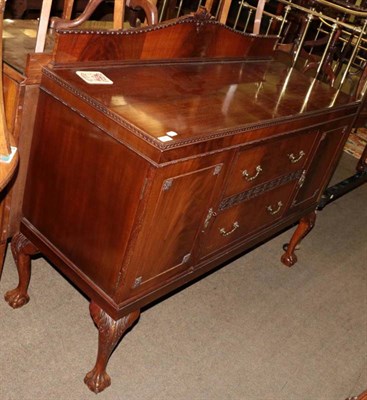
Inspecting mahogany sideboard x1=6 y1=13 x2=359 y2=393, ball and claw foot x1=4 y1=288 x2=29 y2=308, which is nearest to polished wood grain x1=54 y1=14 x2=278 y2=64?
mahogany sideboard x1=6 y1=13 x2=359 y2=393

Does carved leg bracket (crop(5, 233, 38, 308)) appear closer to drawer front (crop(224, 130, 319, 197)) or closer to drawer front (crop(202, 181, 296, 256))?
drawer front (crop(202, 181, 296, 256))

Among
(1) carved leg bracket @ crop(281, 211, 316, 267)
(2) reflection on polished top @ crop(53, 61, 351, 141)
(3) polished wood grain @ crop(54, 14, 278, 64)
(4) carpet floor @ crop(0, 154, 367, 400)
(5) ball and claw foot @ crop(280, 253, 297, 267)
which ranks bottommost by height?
(4) carpet floor @ crop(0, 154, 367, 400)

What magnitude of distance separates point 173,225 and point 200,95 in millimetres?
550

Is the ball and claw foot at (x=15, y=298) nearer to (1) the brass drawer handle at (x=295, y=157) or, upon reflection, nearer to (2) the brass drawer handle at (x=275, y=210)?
(2) the brass drawer handle at (x=275, y=210)

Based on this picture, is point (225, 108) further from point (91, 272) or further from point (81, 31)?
point (91, 272)

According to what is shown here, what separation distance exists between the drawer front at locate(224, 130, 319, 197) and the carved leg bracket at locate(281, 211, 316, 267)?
24.5 inches

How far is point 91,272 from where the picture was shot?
Result: 76.0 inches

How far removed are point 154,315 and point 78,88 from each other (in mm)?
1241

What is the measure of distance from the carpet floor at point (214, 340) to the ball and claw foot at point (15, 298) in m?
0.03

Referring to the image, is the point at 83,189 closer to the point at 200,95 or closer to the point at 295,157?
the point at 200,95

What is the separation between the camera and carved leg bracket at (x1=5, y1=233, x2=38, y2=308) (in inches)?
87.3

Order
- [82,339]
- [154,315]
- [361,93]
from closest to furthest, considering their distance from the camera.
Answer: [82,339] → [154,315] → [361,93]

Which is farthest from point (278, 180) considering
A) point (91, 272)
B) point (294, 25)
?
point (294, 25)

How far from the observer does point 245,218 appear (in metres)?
2.38
